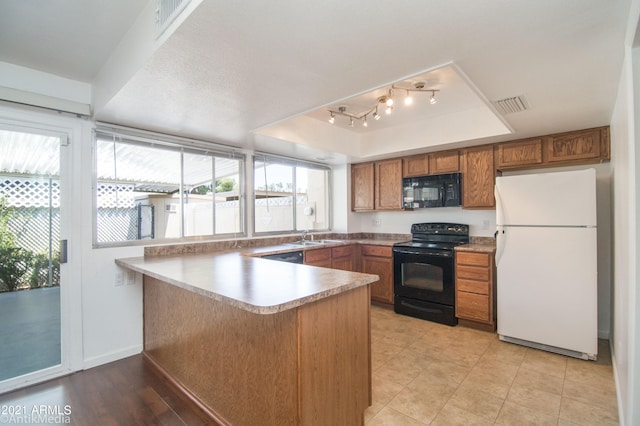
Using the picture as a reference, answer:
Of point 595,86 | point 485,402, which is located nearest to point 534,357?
point 485,402

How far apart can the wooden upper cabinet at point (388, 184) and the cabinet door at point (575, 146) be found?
1.77m

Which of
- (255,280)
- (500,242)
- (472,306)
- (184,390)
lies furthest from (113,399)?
(500,242)

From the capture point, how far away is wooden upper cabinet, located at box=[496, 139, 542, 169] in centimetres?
321

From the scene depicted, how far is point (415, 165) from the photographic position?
4.16m

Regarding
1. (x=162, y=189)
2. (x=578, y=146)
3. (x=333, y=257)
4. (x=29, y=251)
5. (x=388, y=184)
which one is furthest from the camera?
(x=388, y=184)

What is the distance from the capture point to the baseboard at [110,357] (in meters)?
2.58

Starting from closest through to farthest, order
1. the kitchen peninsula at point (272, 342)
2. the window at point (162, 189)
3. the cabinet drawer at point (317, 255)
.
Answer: the kitchen peninsula at point (272, 342) → the window at point (162, 189) → the cabinet drawer at point (317, 255)

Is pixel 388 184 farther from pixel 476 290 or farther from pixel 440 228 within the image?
pixel 476 290

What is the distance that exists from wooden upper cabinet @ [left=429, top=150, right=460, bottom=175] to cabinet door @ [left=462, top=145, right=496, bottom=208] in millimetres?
96

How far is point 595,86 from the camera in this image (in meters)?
2.06

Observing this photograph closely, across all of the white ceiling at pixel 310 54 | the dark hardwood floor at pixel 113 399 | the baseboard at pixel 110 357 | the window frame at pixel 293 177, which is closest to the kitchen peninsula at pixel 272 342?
the dark hardwood floor at pixel 113 399

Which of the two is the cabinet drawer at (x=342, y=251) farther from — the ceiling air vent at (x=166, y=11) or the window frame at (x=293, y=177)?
the ceiling air vent at (x=166, y=11)

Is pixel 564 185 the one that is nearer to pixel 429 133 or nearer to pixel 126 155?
pixel 429 133

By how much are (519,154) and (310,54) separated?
2.89 meters
